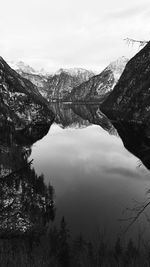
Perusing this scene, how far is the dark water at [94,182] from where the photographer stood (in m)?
52.0

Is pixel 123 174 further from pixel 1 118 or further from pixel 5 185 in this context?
pixel 1 118

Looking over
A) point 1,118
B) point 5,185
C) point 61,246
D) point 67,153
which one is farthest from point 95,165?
point 1,118

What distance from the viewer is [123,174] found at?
277 feet

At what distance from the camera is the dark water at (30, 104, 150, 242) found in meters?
52.0

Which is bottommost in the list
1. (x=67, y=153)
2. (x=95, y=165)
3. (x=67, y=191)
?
(x=67, y=191)

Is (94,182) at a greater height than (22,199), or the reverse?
(94,182)

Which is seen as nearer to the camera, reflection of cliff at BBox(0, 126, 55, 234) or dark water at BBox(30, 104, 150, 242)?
reflection of cliff at BBox(0, 126, 55, 234)

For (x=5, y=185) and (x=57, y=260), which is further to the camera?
(x=5, y=185)

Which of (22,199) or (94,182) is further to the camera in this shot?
(94,182)

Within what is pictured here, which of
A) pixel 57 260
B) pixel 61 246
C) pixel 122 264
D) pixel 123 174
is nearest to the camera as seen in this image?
pixel 122 264

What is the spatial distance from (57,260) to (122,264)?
35.6ft

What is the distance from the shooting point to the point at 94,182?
250ft

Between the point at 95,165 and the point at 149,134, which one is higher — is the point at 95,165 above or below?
below

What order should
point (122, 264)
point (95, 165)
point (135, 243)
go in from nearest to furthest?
point (122, 264), point (135, 243), point (95, 165)
